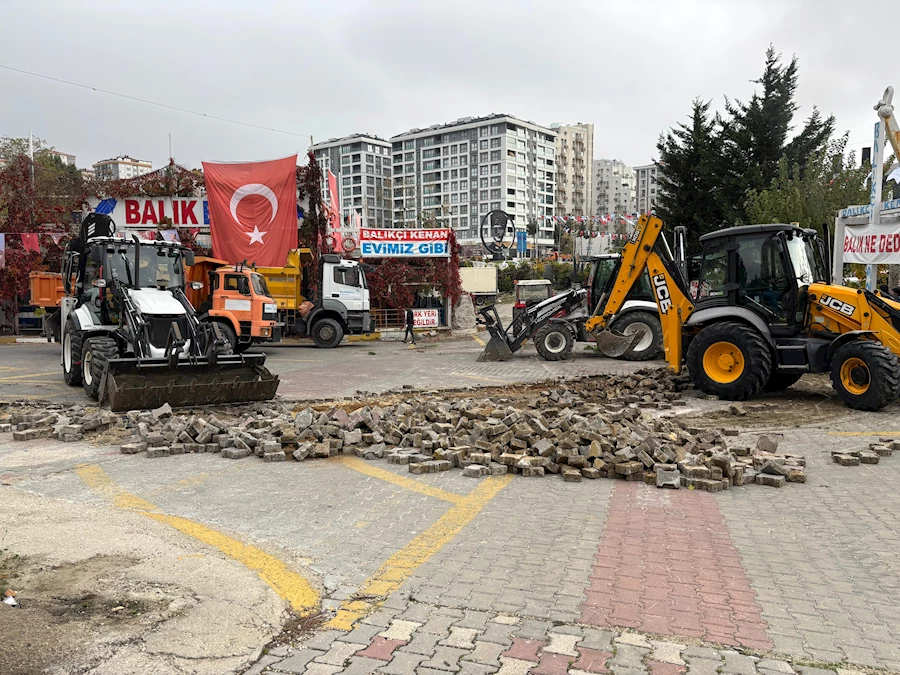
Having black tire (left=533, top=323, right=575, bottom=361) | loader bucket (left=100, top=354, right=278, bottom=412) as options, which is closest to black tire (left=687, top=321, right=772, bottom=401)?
black tire (left=533, top=323, right=575, bottom=361)

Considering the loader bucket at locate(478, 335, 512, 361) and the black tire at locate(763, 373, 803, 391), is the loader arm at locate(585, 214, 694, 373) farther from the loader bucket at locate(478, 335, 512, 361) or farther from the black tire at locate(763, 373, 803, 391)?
the loader bucket at locate(478, 335, 512, 361)

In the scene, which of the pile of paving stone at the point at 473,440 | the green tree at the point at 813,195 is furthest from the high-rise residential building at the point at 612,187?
the pile of paving stone at the point at 473,440

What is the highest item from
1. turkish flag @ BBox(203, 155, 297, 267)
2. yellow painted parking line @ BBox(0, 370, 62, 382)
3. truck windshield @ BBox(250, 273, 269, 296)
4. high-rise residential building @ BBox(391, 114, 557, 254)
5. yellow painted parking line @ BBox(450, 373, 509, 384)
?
high-rise residential building @ BBox(391, 114, 557, 254)

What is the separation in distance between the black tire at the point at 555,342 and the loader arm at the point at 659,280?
2.81 m

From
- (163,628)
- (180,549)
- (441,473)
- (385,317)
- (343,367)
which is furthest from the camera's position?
(385,317)

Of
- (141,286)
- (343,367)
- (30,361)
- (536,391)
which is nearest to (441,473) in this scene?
(536,391)

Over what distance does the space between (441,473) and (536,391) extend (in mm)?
5850

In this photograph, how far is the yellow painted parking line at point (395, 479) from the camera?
6.00m

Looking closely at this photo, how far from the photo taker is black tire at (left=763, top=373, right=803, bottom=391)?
11336mm

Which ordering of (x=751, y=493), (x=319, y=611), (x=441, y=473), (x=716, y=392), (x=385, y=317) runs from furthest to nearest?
(x=385, y=317) < (x=716, y=392) < (x=441, y=473) < (x=751, y=493) < (x=319, y=611)

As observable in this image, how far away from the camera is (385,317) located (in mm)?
26672

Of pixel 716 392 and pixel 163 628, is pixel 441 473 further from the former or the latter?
pixel 716 392

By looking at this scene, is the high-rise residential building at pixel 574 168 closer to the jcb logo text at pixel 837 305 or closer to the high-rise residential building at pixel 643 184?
the high-rise residential building at pixel 643 184

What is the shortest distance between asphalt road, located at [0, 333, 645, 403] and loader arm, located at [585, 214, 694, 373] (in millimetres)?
2391
